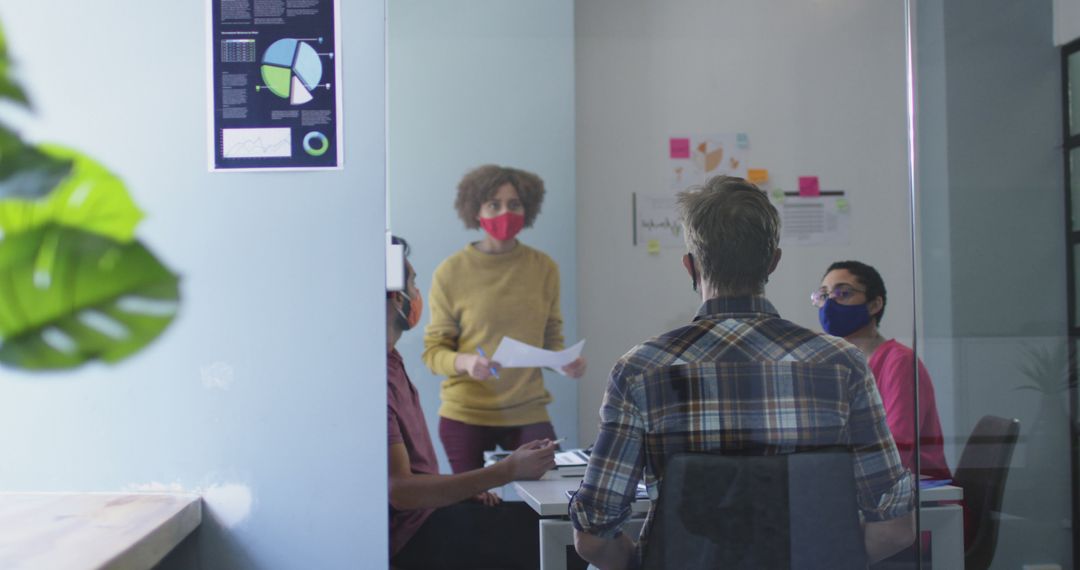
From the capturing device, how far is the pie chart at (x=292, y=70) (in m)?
1.94

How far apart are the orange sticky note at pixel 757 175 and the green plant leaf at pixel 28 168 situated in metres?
1.41

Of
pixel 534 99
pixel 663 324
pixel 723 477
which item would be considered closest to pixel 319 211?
pixel 534 99

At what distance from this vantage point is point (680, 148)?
2086mm

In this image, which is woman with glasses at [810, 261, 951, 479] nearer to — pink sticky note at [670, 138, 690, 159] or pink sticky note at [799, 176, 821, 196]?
pink sticky note at [799, 176, 821, 196]

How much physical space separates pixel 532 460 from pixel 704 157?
741 millimetres

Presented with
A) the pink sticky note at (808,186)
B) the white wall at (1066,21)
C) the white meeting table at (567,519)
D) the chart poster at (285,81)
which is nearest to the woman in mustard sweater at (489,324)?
the white meeting table at (567,519)

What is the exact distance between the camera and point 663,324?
6.30ft

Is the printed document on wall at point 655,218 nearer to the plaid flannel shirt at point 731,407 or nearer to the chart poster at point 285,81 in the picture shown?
the plaid flannel shirt at point 731,407

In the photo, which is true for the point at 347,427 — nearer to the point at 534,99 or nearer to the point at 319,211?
the point at 319,211

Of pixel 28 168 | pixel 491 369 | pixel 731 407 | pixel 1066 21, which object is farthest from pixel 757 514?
pixel 28 168

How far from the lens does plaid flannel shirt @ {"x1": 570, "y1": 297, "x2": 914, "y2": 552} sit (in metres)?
1.60

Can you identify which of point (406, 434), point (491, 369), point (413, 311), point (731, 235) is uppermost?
point (731, 235)

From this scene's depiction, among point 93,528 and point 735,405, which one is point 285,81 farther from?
point 735,405

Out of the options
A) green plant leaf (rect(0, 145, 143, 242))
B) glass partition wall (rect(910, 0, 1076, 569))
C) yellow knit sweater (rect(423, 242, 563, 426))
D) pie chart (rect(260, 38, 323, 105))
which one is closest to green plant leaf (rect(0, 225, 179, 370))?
green plant leaf (rect(0, 145, 143, 242))
